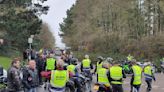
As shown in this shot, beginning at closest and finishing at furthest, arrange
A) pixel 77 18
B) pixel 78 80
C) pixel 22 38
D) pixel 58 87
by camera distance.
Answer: pixel 58 87 → pixel 78 80 → pixel 22 38 → pixel 77 18

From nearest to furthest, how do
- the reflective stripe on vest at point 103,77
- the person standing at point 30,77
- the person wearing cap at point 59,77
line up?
the person wearing cap at point 59,77 < the person standing at point 30,77 < the reflective stripe on vest at point 103,77

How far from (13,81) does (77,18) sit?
241 ft

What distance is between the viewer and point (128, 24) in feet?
238

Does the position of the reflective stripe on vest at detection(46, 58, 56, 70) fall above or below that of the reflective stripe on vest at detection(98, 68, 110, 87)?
above

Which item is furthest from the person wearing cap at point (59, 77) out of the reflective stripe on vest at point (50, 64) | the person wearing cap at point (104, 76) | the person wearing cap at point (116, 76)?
the reflective stripe on vest at point (50, 64)

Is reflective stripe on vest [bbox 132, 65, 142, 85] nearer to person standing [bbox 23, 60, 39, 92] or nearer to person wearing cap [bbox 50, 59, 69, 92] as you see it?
person standing [bbox 23, 60, 39, 92]

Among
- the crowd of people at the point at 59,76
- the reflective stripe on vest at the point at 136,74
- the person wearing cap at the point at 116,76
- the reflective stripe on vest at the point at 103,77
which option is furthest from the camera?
the reflective stripe on vest at the point at 136,74

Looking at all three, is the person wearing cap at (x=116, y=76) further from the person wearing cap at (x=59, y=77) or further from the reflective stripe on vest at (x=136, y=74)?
the person wearing cap at (x=59, y=77)

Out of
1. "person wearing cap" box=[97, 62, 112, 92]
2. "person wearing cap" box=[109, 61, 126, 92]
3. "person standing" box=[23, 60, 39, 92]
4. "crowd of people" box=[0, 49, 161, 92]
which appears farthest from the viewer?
"person wearing cap" box=[97, 62, 112, 92]

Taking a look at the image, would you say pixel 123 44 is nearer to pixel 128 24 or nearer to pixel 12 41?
pixel 128 24

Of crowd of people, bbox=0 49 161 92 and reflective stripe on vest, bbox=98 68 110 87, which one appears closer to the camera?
crowd of people, bbox=0 49 161 92

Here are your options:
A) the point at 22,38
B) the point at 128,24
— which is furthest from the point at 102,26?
the point at 22,38

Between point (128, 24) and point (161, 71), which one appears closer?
point (161, 71)

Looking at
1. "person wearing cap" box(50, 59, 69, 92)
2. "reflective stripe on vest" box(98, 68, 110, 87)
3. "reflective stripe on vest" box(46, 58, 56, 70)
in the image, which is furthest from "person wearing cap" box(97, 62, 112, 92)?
"reflective stripe on vest" box(46, 58, 56, 70)
